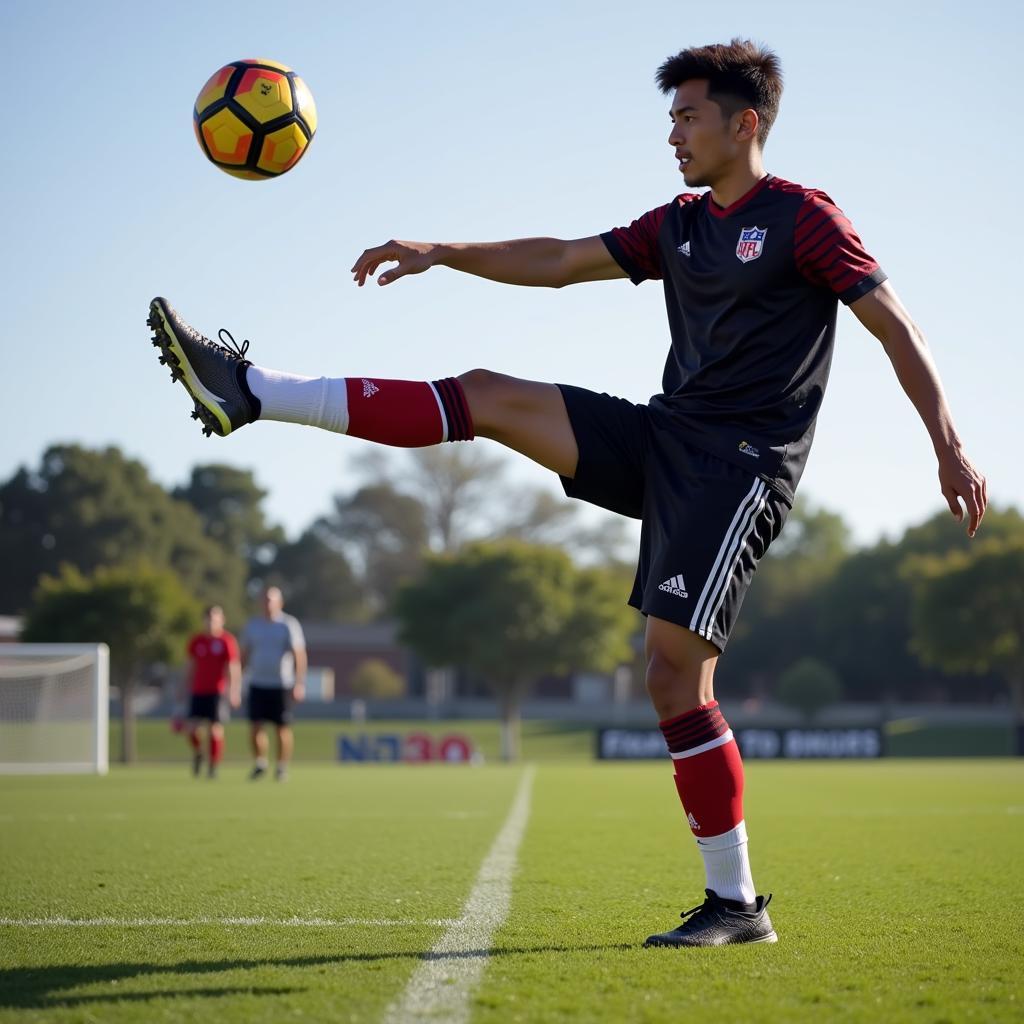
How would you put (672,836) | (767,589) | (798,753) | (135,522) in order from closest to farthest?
(672,836)
(798,753)
(135,522)
(767,589)

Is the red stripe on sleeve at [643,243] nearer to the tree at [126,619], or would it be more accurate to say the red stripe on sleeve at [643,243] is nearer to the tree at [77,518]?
the tree at [126,619]

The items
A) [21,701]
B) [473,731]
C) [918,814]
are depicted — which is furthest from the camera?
[473,731]

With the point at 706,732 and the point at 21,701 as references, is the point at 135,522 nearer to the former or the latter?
the point at 21,701

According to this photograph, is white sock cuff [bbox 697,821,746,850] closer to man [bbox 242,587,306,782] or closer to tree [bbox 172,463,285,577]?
man [bbox 242,587,306,782]

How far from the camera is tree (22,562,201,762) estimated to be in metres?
40.9

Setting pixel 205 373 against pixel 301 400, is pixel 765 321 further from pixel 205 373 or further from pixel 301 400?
pixel 205 373

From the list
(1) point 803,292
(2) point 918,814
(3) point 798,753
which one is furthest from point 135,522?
(1) point 803,292

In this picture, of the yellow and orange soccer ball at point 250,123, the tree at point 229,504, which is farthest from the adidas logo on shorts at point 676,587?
the tree at point 229,504

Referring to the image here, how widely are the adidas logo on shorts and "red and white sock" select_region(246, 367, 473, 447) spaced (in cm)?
74

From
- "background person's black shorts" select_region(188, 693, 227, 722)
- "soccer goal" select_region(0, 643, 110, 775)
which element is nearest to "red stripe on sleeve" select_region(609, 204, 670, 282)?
"background person's black shorts" select_region(188, 693, 227, 722)

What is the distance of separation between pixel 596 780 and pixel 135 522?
64.8 m

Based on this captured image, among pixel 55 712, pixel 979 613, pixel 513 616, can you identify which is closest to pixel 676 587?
pixel 55 712

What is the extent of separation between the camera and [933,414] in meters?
3.71

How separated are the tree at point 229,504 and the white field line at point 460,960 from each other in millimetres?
90957
